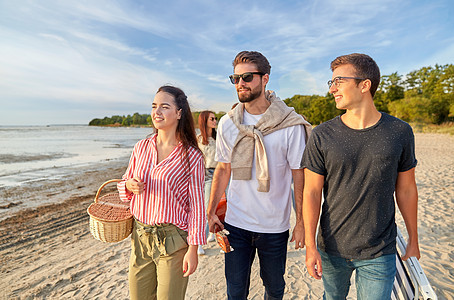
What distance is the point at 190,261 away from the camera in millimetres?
1947

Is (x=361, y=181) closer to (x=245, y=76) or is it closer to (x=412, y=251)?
(x=412, y=251)

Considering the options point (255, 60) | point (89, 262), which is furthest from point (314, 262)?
point (89, 262)

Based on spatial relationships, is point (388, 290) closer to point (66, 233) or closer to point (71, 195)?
point (66, 233)

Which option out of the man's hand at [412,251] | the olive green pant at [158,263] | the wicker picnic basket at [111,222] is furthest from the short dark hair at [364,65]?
the wicker picnic basket at [111,222]

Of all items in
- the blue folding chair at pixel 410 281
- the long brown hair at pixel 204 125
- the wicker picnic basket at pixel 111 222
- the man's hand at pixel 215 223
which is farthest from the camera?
the long brown hair at pixel 204 125

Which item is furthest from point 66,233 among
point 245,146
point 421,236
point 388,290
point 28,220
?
point 421,236

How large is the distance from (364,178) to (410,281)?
42.3 inches

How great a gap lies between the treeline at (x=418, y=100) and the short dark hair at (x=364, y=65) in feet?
156

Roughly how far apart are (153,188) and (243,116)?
1.06 metres

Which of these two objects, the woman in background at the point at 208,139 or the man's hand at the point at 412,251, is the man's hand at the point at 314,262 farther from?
the woman in background at the point at 208,139

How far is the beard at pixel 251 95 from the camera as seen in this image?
2361 millimetres

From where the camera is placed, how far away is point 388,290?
1764 millimetres

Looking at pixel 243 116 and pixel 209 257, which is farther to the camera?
pixel 209 257

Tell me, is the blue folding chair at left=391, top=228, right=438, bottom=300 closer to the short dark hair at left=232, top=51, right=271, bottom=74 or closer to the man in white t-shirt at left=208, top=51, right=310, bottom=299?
the man in white t-shirt at left=208, top=51, right=310, bottom=299
